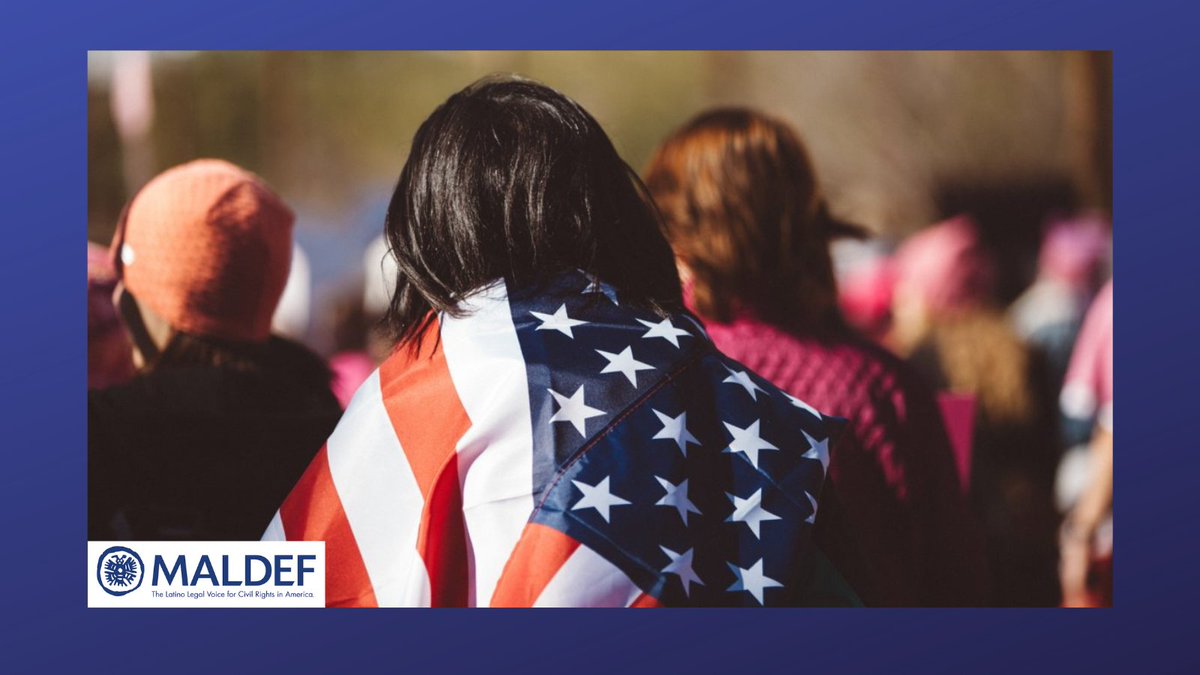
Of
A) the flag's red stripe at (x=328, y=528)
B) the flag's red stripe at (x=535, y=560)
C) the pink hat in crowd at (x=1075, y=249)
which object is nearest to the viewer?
the flag's red stripe at (x=535, y=560)

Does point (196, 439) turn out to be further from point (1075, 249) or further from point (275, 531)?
point (1075, 249)

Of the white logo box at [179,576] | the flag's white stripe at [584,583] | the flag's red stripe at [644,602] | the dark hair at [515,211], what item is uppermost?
the dark hair at [515,211]

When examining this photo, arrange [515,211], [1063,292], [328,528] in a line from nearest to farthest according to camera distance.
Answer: [515,211]
[328,528]
[1063,292]

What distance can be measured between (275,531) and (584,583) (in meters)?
0.96

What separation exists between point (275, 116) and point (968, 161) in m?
2.00

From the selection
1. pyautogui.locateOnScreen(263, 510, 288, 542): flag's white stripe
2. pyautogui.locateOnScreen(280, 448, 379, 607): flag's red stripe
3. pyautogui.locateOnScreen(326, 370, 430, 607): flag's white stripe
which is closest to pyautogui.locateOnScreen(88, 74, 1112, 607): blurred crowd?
pyautogui.locateOnScreen(263, 510, 288, 542): flag's white stripe

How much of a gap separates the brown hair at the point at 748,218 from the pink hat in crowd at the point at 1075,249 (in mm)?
588

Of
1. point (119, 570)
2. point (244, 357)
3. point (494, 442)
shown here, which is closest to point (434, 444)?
point (494, 442)

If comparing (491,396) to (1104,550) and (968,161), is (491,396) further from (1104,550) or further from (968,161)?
(1104,550)

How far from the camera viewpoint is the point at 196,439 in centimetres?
363

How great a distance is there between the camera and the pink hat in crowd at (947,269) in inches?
147

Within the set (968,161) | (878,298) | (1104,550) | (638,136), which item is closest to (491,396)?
(638,136)

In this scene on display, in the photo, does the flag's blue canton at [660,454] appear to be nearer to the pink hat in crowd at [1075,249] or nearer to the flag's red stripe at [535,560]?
the flag's red stripe at [535,560]

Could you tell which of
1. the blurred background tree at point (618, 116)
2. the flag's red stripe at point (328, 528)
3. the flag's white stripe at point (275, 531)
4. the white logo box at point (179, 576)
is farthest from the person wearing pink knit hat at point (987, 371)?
the white logo box at point (179, 576)
